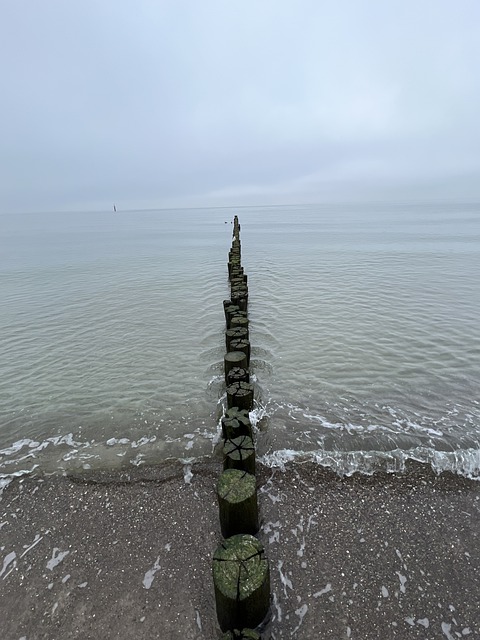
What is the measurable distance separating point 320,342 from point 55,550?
911 cm

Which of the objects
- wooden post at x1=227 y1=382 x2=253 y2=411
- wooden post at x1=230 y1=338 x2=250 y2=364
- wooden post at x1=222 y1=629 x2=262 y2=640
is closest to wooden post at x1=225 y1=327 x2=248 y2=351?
wooden post at x1=230 y1=338 x2=250 y2=364

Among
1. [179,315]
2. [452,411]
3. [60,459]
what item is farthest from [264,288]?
[60,459]

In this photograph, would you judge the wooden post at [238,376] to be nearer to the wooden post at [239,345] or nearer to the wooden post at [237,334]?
the wooden post at [239,345]

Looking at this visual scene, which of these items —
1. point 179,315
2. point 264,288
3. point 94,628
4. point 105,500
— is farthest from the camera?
point 264,288

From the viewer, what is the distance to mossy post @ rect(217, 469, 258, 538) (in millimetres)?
4352

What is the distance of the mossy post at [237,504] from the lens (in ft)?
14.3

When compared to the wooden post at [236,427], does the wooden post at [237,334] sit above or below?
above

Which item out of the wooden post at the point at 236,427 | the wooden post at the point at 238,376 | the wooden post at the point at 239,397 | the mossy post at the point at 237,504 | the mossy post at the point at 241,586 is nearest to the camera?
the mossy post at the point at 241,586

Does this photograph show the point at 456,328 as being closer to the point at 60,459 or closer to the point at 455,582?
the point at 455,582

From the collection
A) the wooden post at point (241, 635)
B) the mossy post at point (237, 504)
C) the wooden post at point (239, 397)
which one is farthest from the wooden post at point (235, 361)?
the wooden post at point (241, 635)

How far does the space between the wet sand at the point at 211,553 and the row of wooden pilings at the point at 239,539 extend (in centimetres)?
47

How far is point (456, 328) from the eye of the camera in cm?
1248

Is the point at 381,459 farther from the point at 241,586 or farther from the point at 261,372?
the point at 261,372

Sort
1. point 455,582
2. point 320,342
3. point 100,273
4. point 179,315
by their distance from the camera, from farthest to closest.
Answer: point 100,273 < point 179,315 < point 320,342 < point 455,582
